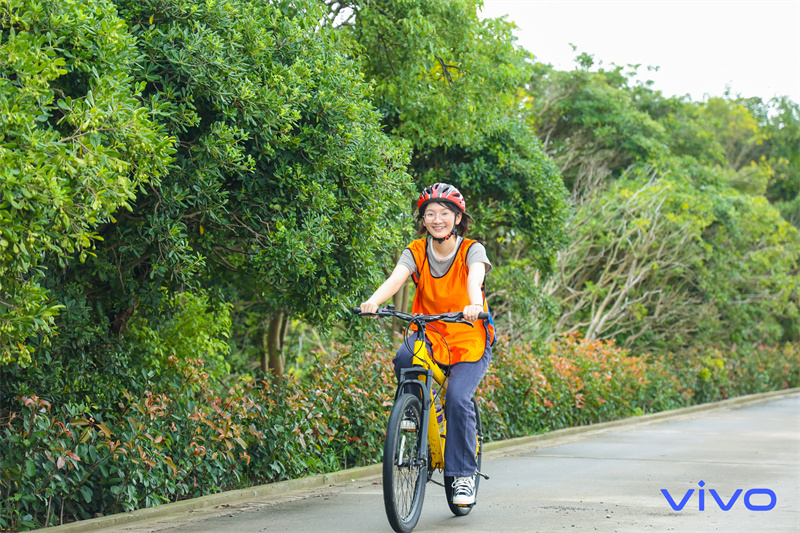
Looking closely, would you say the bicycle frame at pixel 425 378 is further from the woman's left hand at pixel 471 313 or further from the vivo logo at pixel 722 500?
the vivo logo at pixel 722 500

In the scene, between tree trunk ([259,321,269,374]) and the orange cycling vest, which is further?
tree trunk ([259,321,269,374])

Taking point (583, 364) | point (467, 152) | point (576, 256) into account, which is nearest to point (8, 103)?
point (467, 152)

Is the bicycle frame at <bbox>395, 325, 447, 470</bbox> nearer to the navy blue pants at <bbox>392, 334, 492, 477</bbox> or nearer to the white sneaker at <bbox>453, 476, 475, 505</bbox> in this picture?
the navy blue pants at <bbox>392, 334, 492, 477</bbox>

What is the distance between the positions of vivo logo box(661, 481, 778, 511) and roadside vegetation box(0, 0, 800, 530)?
3.21m

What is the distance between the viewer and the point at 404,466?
18.6 ft

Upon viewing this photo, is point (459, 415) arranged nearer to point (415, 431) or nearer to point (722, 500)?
point (415, 431)

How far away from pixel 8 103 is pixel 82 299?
2.89m

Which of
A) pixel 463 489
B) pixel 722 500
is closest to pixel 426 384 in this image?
pixel 463 489

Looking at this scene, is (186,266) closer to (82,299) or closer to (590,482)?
(82,299)

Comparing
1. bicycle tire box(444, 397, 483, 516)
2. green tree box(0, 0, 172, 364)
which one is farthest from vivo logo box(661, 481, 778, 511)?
green tree box(0, 0, 172, 364)

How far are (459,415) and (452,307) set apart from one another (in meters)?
0.73

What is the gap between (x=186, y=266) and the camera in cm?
771

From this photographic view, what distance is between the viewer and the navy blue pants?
6.01 metres

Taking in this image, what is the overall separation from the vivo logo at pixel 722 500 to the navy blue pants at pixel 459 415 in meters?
2.02
